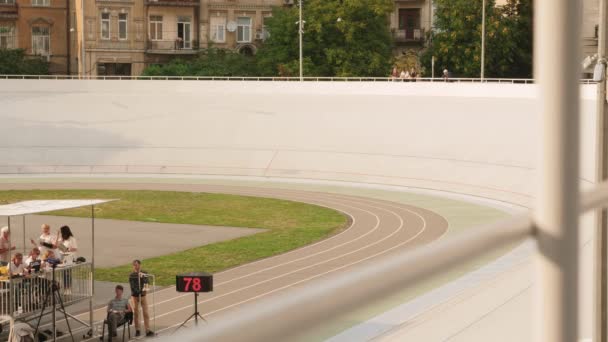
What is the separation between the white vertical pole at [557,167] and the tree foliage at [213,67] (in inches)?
2404

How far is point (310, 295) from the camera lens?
119 centimetres

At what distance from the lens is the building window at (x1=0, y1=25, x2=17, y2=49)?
213 ft

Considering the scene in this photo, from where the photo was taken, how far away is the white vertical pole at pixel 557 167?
4.83ft

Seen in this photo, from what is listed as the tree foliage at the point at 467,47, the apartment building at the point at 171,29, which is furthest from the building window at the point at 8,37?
the tree foliage at the point at 467,47

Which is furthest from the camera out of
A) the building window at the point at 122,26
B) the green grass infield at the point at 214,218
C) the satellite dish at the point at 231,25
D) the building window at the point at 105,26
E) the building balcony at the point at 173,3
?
the satellite dish at the point at 231,25

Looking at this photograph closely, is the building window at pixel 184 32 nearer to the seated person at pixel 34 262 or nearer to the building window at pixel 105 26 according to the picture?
the building window at pixel 105 26

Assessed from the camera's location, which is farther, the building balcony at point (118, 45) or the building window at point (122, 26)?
the building window at point (122, 26)

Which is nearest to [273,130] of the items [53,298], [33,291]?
[33,291]

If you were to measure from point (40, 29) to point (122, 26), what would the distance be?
4.96 metres

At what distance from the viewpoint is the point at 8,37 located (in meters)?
65.1

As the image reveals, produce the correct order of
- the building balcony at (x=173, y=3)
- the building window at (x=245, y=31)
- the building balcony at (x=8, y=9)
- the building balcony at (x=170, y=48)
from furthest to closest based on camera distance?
the building window at (x=245, y=31), the building balcony at (x=170, y=48), the building balcony at (x=173, y=3), the building balcony at (x=8, y=9)

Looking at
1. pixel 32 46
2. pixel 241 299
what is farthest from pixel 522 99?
pixel 32 46

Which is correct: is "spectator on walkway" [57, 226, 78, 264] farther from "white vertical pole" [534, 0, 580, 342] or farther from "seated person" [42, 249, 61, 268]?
"white vertical pole" [534, 0, 580, 342]

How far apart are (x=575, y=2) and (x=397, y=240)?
2539 cm
